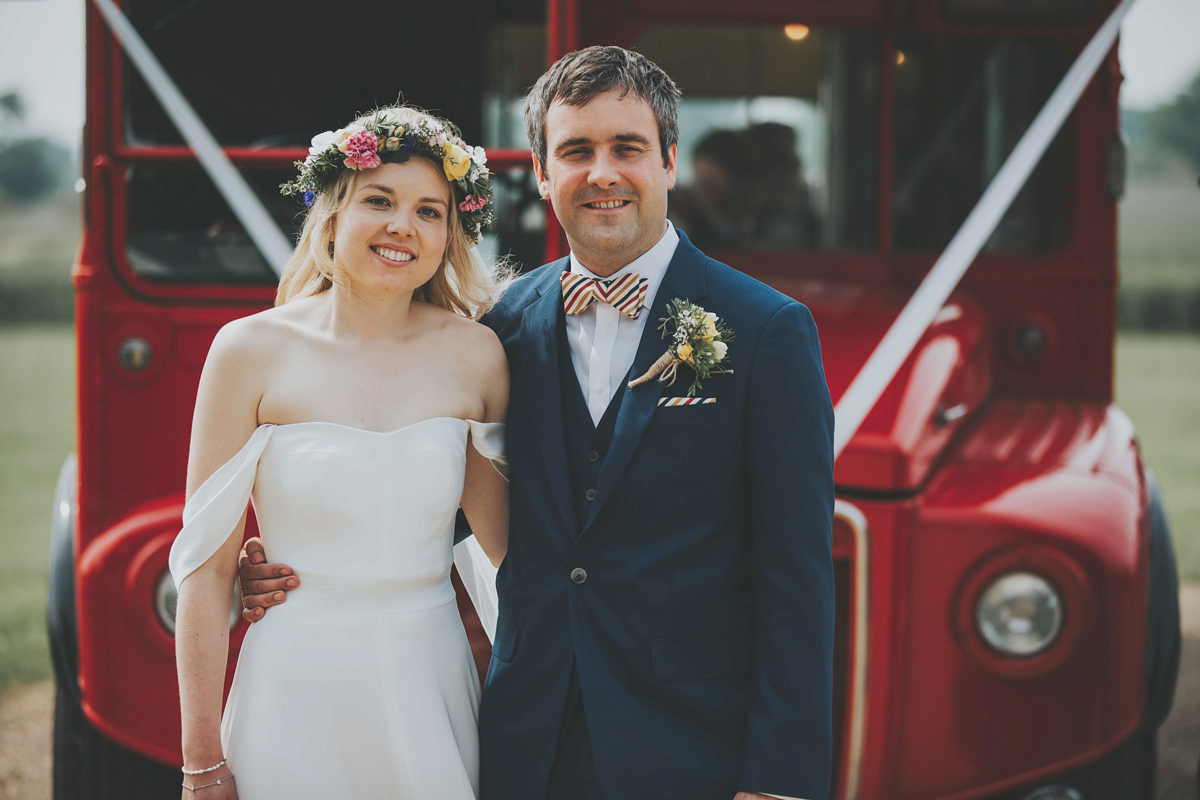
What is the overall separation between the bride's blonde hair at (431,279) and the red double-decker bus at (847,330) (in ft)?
1.65

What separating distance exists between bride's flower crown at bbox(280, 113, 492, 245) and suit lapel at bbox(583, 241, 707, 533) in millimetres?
369

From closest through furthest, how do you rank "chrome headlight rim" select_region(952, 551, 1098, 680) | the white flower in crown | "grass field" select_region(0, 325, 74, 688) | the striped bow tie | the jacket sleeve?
the jacket sleeve < the striped bow tie < the white flower in crown < "chrome headlight rim" select_region(952, 551, 1098, 680) < "grass field" select_region(0, 325, 74, 688)

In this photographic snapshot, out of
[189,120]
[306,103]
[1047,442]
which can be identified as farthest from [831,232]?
[189,120]

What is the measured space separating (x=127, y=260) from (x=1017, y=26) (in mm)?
2228

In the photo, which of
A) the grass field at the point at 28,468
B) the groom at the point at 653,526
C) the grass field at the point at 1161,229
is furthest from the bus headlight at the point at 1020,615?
the grass field at the point at 1161,229

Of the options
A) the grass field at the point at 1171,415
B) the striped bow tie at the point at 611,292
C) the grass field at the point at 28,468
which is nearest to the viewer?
the striped bow tie at the point at 611,292

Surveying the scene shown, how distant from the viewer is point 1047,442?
249cm

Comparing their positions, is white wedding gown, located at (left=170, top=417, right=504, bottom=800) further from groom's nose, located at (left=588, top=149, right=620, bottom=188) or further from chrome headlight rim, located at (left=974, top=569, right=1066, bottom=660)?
chrome headlight rim, located at (left=974, top=569, right=1066, bottom=660)

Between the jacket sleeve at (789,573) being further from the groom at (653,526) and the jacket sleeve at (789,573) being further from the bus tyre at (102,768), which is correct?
the bus tyre at (102,768)

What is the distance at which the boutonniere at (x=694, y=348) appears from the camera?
4.98ft

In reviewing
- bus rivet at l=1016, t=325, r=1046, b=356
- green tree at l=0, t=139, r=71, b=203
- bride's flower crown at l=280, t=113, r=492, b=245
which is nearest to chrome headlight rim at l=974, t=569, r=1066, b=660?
bus rivet at l=1016, t=325, r=1046, b=356

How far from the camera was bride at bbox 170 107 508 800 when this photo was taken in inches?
64.5

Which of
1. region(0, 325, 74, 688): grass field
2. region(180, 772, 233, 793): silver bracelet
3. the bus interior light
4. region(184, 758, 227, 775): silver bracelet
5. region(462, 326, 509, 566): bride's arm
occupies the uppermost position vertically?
the bus interior light

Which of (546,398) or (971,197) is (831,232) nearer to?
(971,197)
